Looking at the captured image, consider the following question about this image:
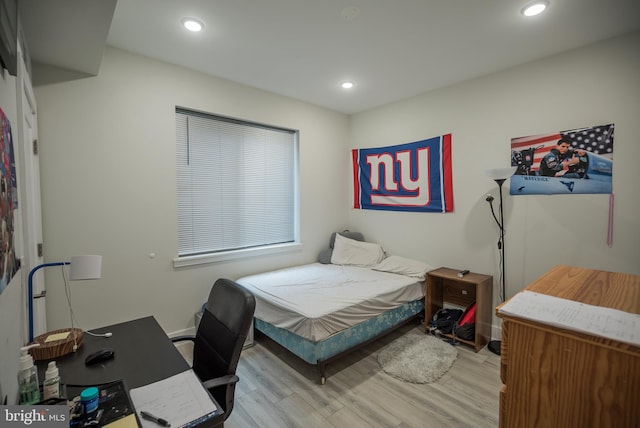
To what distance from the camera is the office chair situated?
129cm

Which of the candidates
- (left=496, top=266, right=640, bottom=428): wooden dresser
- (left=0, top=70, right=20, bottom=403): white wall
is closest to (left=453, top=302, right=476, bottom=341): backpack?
(left=496, top=266, right=640, bottom=428): wooden dresser

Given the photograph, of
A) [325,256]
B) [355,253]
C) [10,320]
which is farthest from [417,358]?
[10,320]

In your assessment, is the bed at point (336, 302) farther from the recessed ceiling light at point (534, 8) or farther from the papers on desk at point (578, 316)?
the recessed ceiling light at point (534, 8)

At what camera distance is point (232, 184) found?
3.32 meters

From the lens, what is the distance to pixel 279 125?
361 centimetres

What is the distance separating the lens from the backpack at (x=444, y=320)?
3.01 meters

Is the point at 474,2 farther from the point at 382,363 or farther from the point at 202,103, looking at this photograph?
the point at 382,363

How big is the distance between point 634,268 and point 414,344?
1.86 m

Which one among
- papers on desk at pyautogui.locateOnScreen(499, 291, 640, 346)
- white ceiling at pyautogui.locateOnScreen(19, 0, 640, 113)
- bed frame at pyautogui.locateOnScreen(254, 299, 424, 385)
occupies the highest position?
white ceiling at pyautogui.locateOnScreen(19, 0, 640, 113)

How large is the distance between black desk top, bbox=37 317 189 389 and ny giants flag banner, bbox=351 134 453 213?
3037 millimetres

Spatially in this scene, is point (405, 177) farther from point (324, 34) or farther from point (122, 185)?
point (122, 185)

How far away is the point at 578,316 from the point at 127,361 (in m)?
1.72

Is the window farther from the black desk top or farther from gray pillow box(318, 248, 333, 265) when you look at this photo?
the black desk top

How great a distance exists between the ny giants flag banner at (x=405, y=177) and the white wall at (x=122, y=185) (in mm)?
1872
